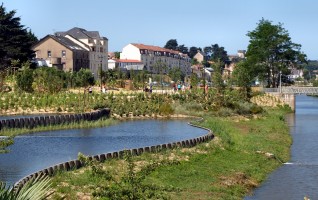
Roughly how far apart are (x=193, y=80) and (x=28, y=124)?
5250 centimetres

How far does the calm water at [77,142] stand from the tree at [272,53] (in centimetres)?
4554

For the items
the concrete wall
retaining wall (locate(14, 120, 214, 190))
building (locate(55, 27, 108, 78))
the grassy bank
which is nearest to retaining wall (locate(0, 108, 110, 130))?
the grassy bank

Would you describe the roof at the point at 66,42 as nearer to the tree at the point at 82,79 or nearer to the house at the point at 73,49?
the house at the point at 73,49

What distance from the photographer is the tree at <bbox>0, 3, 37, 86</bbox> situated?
78.8 meters

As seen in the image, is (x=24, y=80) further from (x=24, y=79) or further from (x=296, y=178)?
(x=296, y=178)

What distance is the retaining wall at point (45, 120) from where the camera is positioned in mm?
38959

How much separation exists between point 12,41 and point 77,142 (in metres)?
48.9

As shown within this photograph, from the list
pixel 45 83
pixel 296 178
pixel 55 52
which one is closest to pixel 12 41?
pixel 45 83

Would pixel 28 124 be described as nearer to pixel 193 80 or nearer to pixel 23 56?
pixel 23 56

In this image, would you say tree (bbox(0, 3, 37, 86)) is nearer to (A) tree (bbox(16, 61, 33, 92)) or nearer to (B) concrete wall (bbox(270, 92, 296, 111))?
(A) tree (bbox(16, 61, 33, 92))

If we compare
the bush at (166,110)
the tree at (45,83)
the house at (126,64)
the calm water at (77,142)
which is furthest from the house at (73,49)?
the calm water at (77,142)

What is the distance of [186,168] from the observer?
26.7 m

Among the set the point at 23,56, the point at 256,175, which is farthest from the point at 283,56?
the point at 256,175

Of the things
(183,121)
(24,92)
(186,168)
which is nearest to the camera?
(186,168)
